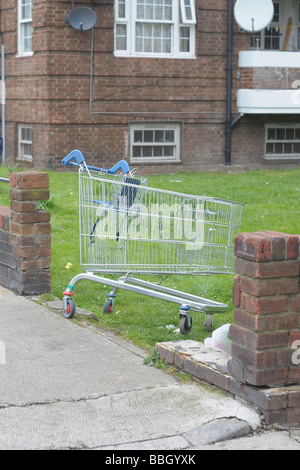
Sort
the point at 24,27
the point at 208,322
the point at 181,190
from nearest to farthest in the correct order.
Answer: the point at 208,322 < the point at 181,190 < the point at 24,27

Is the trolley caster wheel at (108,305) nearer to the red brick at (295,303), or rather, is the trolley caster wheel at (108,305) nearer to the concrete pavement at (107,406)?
the concrete pavement at (107,406)

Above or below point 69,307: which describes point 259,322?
above

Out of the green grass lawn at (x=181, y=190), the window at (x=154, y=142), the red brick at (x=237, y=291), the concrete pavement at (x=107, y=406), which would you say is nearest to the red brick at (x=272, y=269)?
the red brick at (x=237, y=291)

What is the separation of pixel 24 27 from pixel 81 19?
2006mm

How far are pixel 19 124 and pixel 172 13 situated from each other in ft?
14.3

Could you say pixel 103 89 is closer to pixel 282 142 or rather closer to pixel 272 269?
pixel 282 142

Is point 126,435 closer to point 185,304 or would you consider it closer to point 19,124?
point 185,304

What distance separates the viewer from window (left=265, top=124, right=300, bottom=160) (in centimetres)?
1877


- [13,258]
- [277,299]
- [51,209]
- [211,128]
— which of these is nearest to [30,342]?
[13,258]

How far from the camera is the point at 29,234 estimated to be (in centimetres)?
737

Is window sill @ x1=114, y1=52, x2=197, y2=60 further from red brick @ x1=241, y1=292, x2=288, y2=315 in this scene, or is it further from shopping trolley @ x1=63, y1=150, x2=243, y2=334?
red brick @ x1=241, y1=292, x2=288, y2=315

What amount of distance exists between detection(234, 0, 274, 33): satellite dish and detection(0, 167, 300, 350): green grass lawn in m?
3.30

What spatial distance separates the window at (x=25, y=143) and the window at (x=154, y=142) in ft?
7.73

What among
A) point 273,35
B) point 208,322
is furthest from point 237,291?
point 273,35
